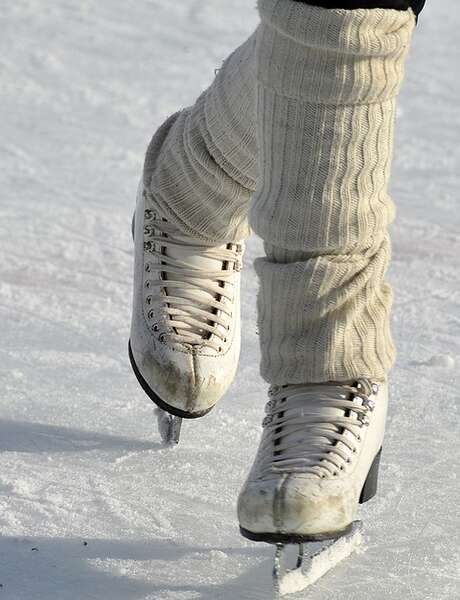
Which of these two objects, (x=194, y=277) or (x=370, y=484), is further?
(x=194, y=277)

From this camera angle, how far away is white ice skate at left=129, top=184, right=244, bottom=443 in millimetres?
1623

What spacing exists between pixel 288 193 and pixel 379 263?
5.2 inches

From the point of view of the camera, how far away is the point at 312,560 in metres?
1.30

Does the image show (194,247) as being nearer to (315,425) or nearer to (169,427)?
(169,427)

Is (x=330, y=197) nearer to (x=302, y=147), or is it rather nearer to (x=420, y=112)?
(x=302, y=147)

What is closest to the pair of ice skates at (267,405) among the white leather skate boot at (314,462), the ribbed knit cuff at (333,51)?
the white leather skate boot at (314,462)

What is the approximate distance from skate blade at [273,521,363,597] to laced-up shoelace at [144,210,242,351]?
0.37 metres

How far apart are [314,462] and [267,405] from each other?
12 cm

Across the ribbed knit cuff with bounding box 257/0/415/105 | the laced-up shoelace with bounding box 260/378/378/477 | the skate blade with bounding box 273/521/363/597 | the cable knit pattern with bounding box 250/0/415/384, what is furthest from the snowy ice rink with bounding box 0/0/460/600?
the ribbed knit cuff with bounding box 257/0/415/105

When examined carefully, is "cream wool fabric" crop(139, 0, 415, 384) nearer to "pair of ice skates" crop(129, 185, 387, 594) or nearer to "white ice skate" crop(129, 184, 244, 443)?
"pair of ice skates" crop(129, 185, 387, 594)

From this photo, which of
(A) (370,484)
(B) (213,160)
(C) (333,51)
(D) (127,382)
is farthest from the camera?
(D) (127,382)

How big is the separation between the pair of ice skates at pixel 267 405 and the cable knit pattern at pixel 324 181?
5 cm

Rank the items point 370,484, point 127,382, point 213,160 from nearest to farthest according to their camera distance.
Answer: point 370,484
point 213,160
point 127,382

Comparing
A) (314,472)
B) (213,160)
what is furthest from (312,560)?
(213,160)
